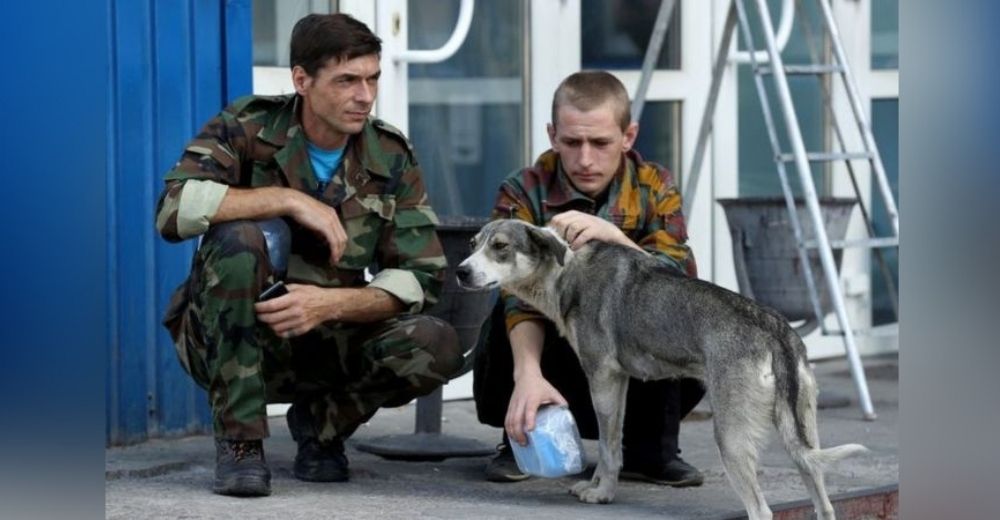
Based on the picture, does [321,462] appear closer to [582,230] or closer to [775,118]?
[582,230]

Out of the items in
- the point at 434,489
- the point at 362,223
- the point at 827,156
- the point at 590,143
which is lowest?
the point at 434,489

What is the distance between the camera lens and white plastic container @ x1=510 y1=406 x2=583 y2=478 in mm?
4781

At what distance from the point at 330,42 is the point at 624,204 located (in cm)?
90

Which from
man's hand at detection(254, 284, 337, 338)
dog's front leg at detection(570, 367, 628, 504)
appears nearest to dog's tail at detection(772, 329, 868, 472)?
dog's front leg at detection(570, 367, 628, 504)

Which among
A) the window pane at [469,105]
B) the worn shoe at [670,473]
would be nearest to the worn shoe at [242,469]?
the worn shoe at [670,473]

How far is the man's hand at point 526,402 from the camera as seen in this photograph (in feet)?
15.8

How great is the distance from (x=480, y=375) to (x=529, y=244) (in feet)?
2.19

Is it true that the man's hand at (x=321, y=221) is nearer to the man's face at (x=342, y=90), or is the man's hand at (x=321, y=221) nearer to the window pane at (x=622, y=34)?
the man's face at (x=342, y=90)

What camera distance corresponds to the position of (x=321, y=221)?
16.1 feet

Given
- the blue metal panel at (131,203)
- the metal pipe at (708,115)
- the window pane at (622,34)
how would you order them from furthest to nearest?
the window pane at (622,34)
the metal pipe at (708,115)
the blue metal panel at (131,203)

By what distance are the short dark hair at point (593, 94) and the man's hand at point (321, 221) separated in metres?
0.68

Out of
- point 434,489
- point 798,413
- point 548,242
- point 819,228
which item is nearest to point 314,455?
point 434,489

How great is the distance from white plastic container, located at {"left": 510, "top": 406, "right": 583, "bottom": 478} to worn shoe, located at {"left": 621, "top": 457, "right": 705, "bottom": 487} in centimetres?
53

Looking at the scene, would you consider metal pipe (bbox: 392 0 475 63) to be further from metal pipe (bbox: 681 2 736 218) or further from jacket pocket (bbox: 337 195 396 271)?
jacket pocket (bbox: 337 195 396 271)
